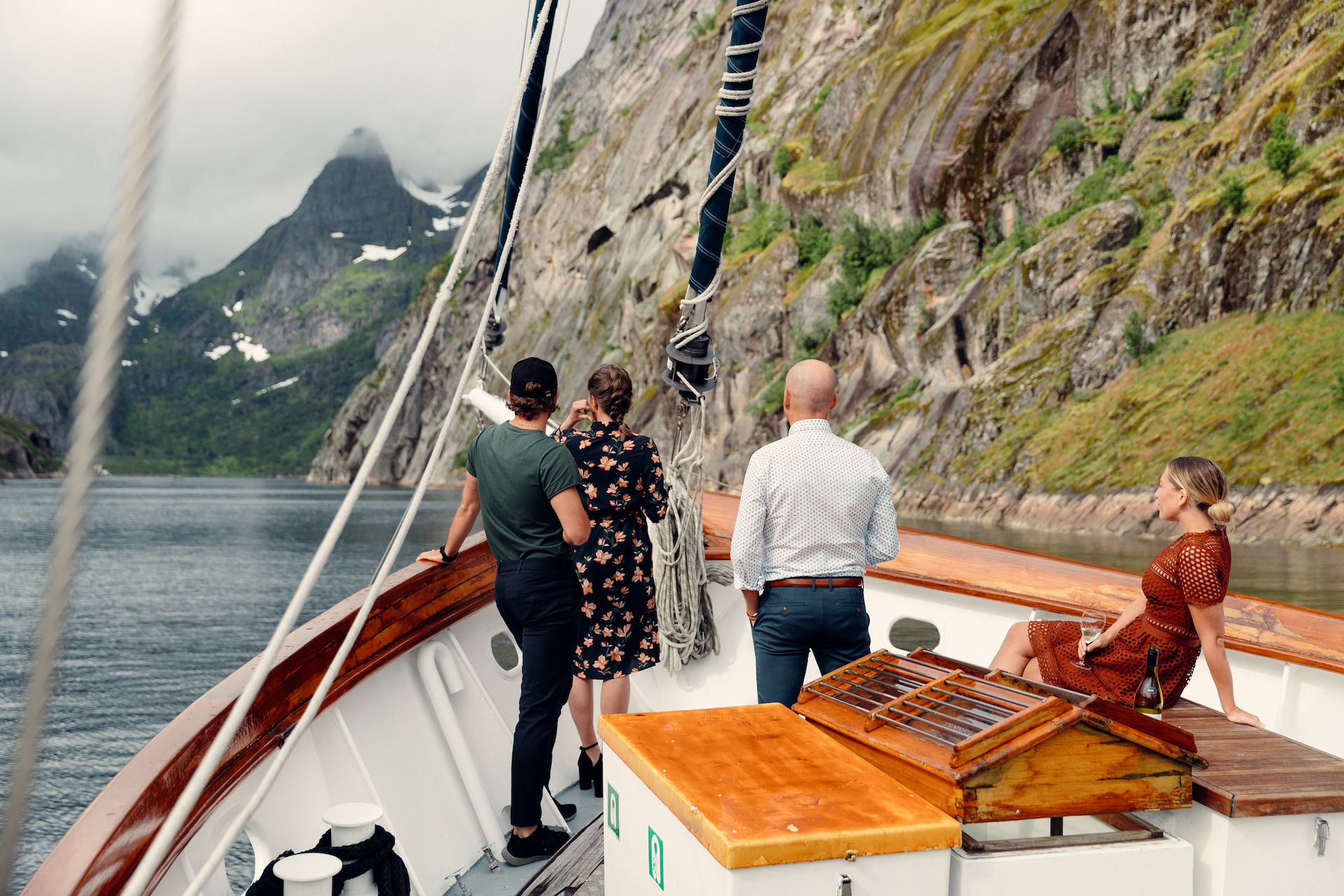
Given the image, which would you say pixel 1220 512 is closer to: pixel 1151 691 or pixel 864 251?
pixel 1151 691

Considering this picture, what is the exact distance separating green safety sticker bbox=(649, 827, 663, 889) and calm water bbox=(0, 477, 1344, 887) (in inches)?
41.2

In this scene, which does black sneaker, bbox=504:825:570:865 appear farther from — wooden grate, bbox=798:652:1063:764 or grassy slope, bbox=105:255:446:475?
grassy slope, bbox=105:255:446:475

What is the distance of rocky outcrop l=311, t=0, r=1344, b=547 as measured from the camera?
17.5m

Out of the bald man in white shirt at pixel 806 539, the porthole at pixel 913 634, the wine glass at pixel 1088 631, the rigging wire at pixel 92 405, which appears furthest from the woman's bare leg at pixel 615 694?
the porthole at pixel 913 634

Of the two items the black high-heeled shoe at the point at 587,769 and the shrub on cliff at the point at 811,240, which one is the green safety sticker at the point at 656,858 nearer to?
the black high-heeled shoe at the point at 587,769

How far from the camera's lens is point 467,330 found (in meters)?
65.8

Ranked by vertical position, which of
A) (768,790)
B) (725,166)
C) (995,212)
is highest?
(995,212)

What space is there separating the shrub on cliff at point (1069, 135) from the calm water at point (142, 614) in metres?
18.9

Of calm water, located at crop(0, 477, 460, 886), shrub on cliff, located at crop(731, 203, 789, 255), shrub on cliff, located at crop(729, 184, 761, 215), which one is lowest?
calm water, located at crop(0, 477, 460, 886)

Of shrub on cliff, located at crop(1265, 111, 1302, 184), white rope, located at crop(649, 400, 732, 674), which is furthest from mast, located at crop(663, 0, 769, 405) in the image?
shrub on cliff, located at crop(1265, 111, 1302, 184)

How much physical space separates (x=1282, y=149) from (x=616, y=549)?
18315 millimetres

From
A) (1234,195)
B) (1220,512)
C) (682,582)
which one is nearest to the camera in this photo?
(1220,512)

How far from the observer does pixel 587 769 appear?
11.0 feet

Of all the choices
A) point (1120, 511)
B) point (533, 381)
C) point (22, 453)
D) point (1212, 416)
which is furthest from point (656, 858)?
point (22, 453)
